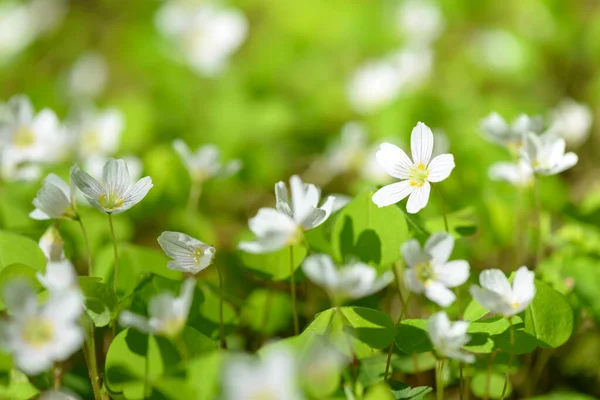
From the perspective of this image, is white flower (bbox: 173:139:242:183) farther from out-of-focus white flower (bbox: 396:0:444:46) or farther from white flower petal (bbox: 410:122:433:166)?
out-of-focus white flower (bbox: 396:0:444:46)

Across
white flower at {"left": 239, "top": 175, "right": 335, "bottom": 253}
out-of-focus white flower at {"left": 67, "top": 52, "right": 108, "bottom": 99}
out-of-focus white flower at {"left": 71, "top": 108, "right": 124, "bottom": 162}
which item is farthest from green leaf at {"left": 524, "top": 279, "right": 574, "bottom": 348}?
out-of-focus white flower at {"left": 67, "top": 52, "right": 108, "bottom": 99}

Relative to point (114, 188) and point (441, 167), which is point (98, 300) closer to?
point (114, 188)

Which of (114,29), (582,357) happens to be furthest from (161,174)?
(114,29)

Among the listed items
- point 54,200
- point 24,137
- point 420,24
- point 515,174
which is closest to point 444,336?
point 515,174

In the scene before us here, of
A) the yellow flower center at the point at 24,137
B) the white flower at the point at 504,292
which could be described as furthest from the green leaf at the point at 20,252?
the white flower at the point at 504,292

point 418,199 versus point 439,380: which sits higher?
point 418,199

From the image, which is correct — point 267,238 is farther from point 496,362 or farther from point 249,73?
point 249,73

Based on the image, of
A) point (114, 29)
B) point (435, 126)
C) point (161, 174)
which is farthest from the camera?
point (114, 29)
